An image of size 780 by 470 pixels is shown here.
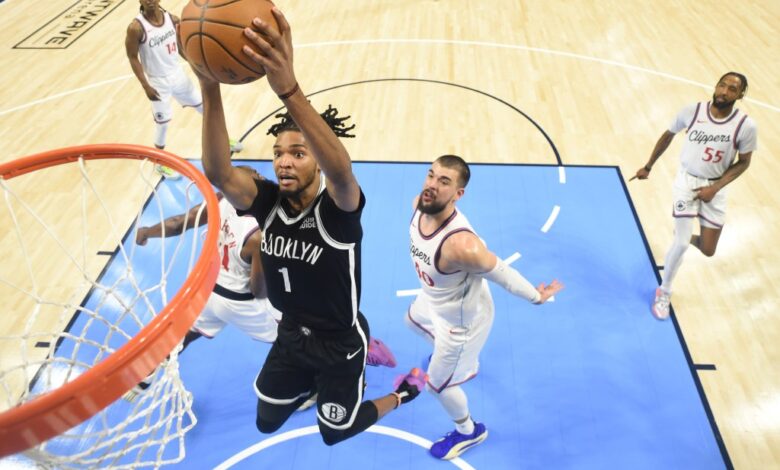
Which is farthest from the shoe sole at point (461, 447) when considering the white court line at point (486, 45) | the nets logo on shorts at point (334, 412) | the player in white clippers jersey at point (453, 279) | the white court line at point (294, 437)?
the white court line at point (486, 45)

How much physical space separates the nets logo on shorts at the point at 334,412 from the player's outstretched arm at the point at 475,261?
96 cm

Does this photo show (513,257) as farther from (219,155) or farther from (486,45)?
(486,45)

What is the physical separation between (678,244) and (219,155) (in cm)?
358

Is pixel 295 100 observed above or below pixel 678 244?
above

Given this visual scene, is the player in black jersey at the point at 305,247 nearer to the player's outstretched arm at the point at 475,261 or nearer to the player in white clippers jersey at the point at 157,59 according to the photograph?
the player's outstretched arm at the point at 475,261

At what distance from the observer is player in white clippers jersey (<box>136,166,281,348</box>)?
3.30 m

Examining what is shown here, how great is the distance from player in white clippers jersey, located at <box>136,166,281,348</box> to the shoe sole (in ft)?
4.63

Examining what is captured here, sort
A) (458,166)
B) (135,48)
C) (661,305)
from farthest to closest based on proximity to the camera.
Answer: (135,48), (661,305), (458,166)

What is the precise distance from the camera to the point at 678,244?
4242mm

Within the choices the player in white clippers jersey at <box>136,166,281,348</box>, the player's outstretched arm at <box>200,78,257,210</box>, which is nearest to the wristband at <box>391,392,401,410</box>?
Answer: the player in white clippers jersey at <box>136,166,281,348</box>

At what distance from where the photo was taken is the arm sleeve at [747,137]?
3.98m

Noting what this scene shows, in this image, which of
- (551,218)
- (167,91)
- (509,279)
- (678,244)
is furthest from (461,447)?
(167,91)

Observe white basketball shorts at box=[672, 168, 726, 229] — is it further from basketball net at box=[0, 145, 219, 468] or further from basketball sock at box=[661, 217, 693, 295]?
basketball net at box=[0, 145, 219, 468]

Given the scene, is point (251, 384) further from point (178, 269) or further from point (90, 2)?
point (90, 2)
